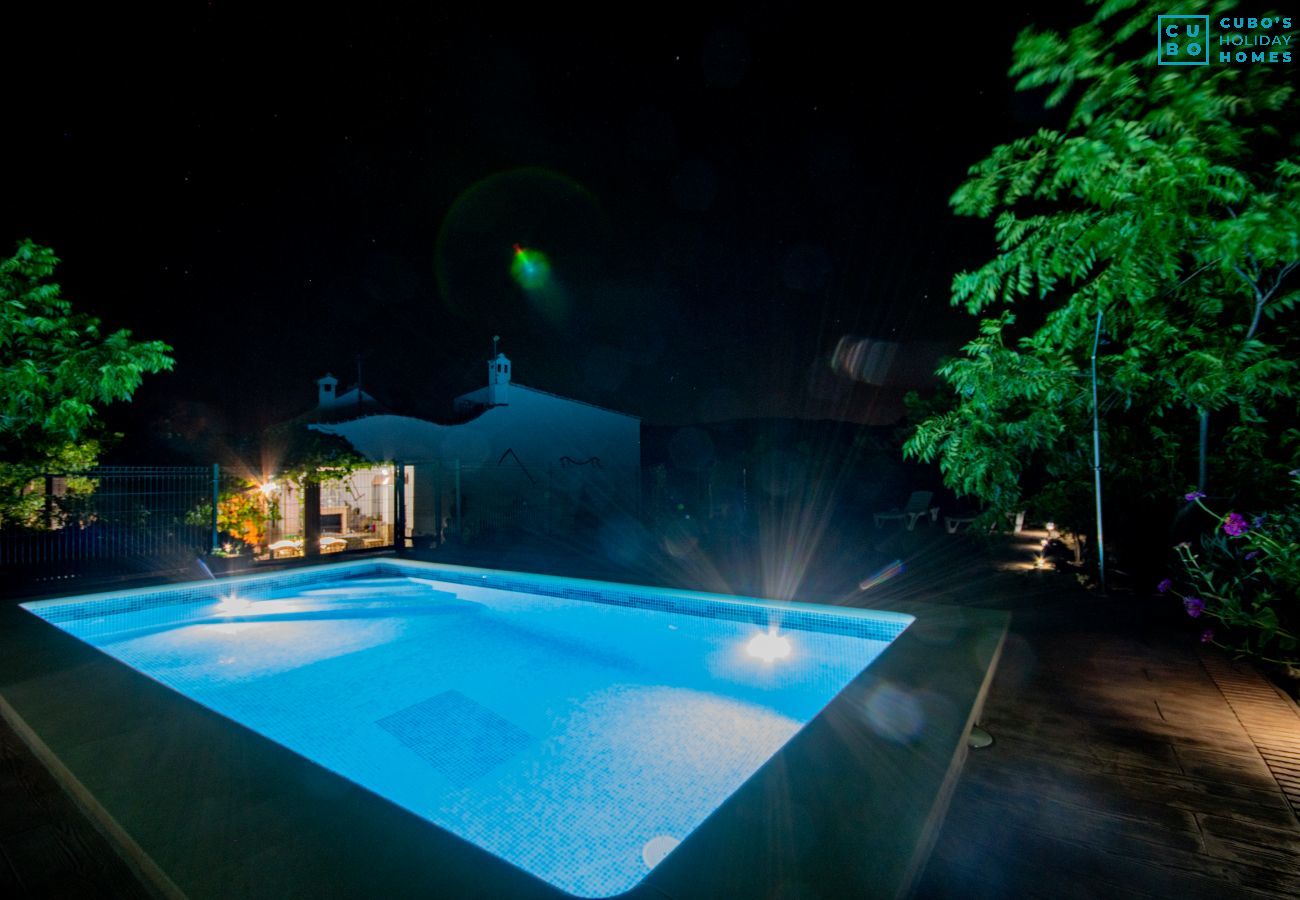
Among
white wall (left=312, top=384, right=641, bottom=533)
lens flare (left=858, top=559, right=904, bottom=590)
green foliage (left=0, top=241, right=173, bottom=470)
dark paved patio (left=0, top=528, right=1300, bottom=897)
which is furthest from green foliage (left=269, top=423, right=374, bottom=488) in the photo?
lens flare (left=858, top=559, right=904, bottom=590)

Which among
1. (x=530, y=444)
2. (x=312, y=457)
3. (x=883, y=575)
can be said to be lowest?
(x=883, y=575)

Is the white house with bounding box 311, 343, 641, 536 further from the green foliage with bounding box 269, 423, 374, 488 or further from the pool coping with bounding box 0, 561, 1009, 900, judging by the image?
the pool coping with bounding box 0, 561, 1009, 900

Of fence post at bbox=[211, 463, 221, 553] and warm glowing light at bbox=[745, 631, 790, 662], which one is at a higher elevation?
fence post at bbox=[211, 463, 221, 553]

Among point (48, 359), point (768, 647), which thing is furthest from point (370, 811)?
point (48, 359)

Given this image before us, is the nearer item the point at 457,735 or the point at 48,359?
the point at 457,735

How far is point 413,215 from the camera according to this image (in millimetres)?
10062

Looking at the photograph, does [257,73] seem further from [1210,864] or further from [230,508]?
[1210,864]

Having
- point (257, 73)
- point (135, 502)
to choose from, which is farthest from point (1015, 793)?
point (135, 502)

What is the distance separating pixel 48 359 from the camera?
6449 millimetres

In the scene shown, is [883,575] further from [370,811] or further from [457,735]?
[370,811]

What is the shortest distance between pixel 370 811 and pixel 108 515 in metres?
8.54

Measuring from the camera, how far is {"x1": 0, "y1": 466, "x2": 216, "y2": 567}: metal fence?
6828mm

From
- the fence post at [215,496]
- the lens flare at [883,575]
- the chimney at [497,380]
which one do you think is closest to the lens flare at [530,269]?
the chimney at [497,380]

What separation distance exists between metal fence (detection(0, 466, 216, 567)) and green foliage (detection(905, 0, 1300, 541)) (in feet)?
31.3
